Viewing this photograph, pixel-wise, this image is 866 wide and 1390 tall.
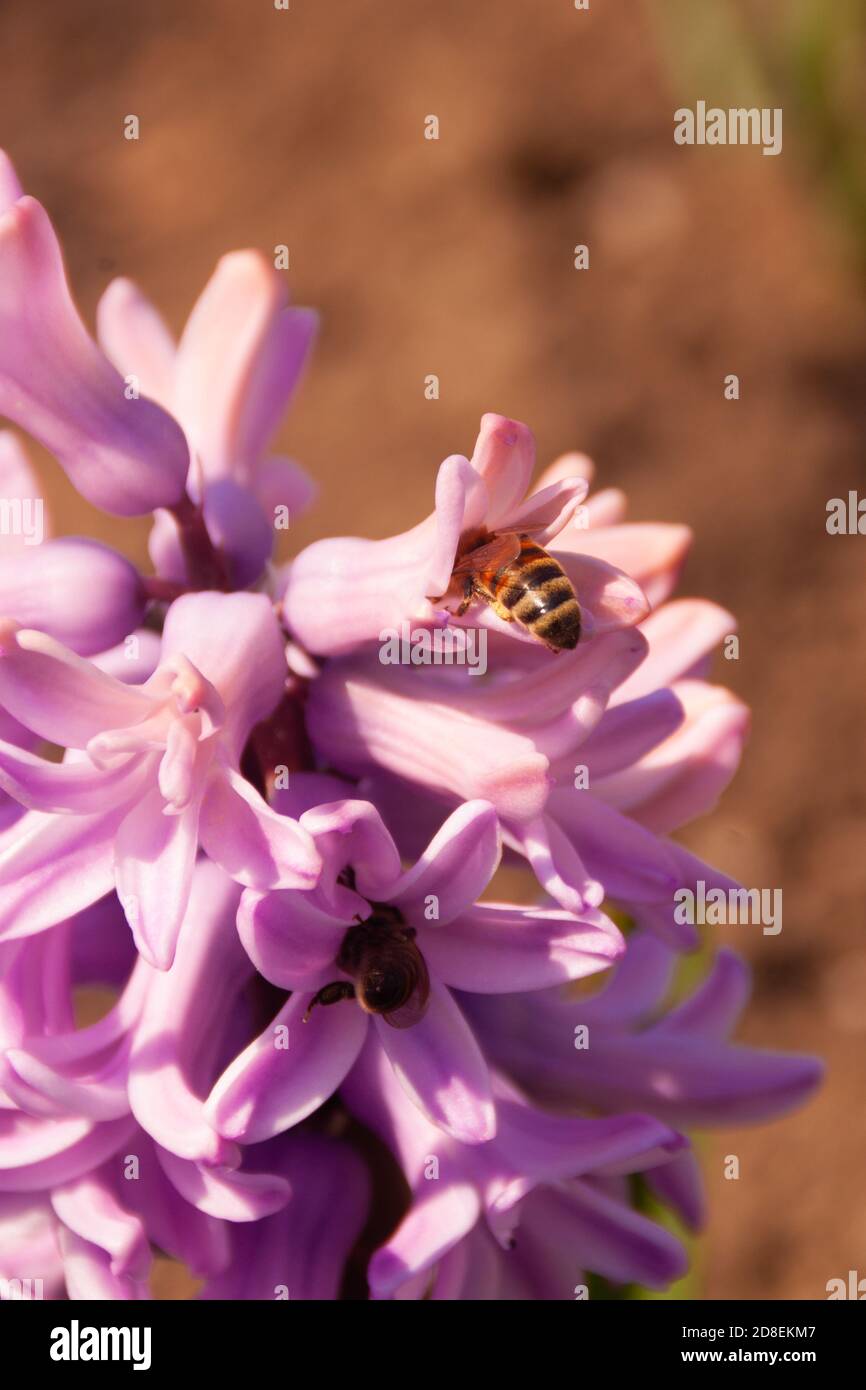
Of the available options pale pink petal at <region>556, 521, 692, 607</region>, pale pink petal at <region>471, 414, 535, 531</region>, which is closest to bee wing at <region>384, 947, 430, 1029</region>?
pale pink petal at <region>471, 414, 535, 531</region>

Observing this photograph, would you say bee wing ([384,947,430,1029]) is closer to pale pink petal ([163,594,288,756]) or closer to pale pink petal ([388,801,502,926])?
pale pink petal ([388,801,502,926])

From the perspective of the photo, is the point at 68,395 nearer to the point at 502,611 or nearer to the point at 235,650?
the point at 235,650

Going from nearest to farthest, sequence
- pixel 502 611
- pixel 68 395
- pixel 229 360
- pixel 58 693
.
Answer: pixel 58 693, pixel 502 611, pixel 68 395, pixel 229 360

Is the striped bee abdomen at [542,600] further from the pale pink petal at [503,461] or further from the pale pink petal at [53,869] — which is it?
the pale pink petal at [53,869]

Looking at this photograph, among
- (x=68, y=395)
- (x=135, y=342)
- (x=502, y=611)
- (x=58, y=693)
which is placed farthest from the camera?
(x=135, y=342)

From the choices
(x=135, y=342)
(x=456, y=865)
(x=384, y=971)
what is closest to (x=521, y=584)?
(x=456, y=865)

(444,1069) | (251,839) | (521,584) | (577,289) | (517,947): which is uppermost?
(577,289)
